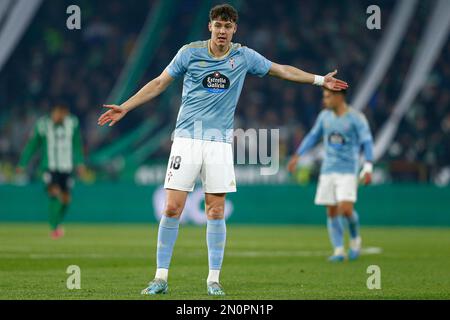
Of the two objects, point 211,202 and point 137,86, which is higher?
point 137,86

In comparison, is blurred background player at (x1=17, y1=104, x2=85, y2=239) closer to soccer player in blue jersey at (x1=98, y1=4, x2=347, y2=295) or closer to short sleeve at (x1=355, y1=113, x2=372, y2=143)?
short sleeve at (x1=355, y1=113, x2=372, y2=143)

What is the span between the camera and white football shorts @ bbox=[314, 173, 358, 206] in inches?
582

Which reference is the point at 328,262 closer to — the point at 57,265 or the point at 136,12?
the point at 57,265

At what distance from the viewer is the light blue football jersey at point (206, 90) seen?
30.4 feet

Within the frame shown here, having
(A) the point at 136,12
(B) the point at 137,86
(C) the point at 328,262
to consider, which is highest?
(A) the point at 136,12

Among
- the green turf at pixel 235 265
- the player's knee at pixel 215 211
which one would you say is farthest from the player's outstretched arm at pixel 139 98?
the green turf at pixel 235 265

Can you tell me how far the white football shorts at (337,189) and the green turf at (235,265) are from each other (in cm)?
82

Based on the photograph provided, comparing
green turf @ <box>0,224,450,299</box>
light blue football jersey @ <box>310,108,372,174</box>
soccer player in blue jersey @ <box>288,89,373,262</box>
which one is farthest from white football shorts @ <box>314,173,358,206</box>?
green turf @ <box>0,224,450,299</box>

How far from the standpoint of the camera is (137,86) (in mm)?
→ 25531
